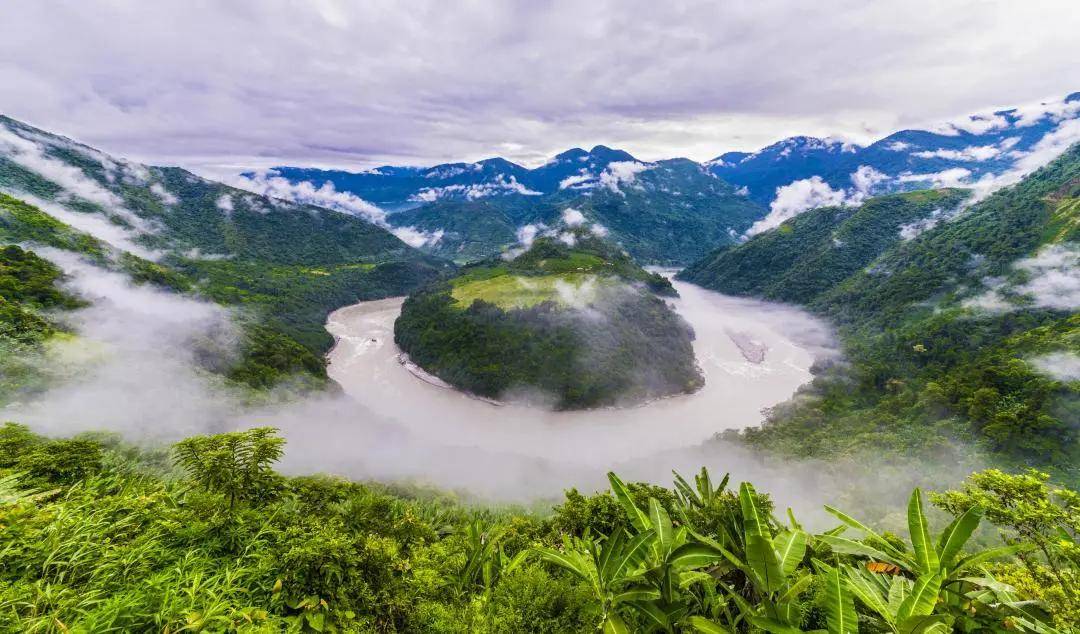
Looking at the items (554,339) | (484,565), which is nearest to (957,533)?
(484,565)

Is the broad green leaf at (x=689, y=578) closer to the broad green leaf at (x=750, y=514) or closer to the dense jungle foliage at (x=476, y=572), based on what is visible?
the dense jungle foliage at (x=476, y=572)

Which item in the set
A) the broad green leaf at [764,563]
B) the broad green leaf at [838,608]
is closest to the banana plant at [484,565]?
the broad green leaf at [764,563]

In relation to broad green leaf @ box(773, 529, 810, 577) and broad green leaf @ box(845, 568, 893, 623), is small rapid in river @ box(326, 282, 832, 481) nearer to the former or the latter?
broad green leaf @ box(773, 529, 810, 577)

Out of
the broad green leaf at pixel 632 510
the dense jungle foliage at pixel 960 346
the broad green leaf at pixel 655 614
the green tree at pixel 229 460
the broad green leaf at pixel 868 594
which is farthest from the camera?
the dense jungle foliage at pixel 960 346

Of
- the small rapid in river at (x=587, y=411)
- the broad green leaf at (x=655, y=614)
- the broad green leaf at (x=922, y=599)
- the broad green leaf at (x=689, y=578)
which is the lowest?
the small rapid in river at (x=587, y=411)

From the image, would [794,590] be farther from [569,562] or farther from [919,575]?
→ [569,562]

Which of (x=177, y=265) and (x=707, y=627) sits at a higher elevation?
(x=707, y=627)

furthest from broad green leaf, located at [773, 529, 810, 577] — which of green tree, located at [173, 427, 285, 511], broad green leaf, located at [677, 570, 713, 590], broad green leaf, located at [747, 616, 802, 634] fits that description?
green tree, located at [173, 427, 285, 511]

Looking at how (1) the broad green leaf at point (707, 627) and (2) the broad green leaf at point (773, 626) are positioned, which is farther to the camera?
(1) the broad green leaf at point (707, 627)
